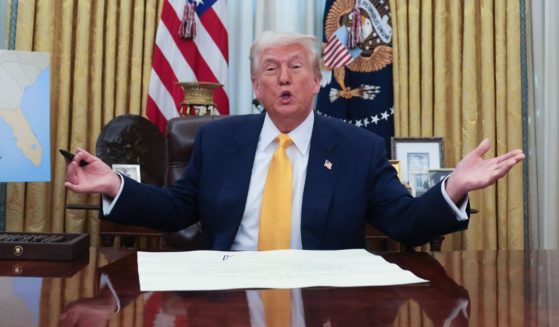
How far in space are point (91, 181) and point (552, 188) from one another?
3.25m

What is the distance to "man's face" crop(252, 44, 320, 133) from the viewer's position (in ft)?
6.86

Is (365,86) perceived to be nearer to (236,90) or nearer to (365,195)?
(236,90)

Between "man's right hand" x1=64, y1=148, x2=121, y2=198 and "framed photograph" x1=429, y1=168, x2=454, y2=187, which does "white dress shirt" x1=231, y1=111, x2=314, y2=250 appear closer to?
"man's right hand" x1=64, y1=148, x2=121, y2=198

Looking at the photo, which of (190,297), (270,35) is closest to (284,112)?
(270,35)

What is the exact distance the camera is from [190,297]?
96 centimetres

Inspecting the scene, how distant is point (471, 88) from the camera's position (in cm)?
398

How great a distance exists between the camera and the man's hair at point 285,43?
6.92ft

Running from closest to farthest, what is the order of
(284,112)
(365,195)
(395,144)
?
(365,195) < (284,112) < (395,144)

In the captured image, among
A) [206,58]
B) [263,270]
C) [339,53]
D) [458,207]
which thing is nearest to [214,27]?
[206,58]

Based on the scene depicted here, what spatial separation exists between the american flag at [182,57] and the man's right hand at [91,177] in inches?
88.6

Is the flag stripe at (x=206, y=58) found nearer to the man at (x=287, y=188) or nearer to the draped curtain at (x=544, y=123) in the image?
the man at (x=287, y=188)

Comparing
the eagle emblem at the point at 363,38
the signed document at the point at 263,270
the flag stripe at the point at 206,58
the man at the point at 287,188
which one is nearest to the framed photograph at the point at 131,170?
the flag stripe at the point at 206,58

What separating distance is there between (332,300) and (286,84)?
1255 millimetres

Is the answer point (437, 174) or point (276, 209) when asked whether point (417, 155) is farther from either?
point (276, 209)
